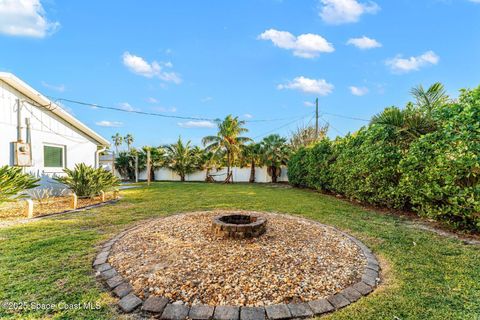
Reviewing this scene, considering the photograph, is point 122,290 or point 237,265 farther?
point 237,265

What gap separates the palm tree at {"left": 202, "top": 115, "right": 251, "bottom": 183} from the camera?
19703 millimetres

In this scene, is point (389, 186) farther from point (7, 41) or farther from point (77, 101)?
point (77, 101)

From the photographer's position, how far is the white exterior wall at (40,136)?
725 centimetres

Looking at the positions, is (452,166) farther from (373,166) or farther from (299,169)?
(299,169)

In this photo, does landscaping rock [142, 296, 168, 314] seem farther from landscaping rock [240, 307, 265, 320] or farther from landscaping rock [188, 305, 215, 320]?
landscaping rock [240, 307, 265, 320]

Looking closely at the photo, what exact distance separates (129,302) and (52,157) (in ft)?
31.5

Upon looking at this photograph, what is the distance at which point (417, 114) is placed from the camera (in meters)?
6.32

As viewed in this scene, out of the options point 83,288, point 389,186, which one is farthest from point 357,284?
point 389,186

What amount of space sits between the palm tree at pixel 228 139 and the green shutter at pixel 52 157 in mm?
11609

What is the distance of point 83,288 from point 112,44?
1143cm

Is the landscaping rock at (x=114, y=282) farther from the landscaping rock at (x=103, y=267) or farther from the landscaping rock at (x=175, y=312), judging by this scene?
the landscaping rock at (x=175, y=312)

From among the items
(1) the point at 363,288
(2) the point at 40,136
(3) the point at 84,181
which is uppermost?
(2) the point at 40,136

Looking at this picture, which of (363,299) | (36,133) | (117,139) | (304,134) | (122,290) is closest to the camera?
(363,299)

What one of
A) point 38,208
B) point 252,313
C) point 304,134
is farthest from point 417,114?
point 304,134
